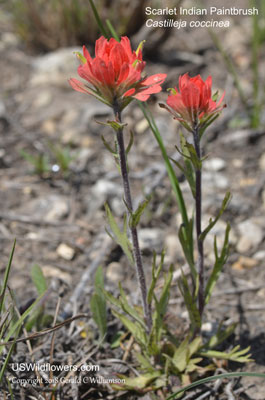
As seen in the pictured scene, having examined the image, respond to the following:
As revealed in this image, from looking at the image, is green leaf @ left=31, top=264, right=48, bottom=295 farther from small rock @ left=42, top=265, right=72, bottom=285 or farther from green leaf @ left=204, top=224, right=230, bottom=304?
green leaf @ left=204, top=224, right=230, bottom=304

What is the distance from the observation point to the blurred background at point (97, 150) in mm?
2504

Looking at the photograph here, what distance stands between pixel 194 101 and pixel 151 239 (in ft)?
4.42

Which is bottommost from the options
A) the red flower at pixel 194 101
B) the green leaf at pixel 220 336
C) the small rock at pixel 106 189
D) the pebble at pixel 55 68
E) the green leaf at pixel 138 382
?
the green leaf at pixel 138 382

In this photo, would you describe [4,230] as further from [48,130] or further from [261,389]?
[261,389]

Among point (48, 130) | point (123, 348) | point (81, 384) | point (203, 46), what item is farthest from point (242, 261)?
point (203, 46)

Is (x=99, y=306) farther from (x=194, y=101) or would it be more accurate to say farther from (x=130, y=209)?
(x=194, y=101)

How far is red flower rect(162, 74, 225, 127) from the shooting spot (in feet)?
4.37

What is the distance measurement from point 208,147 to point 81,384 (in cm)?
208

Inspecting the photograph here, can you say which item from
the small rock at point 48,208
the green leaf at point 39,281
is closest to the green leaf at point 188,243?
the green leaf at point 39,281

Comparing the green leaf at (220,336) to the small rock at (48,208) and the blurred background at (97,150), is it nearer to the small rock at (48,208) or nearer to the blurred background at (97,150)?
the blurred background at (97,150)

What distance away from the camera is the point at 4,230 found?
104 inches

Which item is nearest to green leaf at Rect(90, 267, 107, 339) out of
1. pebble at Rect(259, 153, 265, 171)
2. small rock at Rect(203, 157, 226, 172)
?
small rock at Rect(203, 157, 226, 172)

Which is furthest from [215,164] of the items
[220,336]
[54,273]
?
[220,336]

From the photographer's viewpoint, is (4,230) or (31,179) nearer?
(4,230)
